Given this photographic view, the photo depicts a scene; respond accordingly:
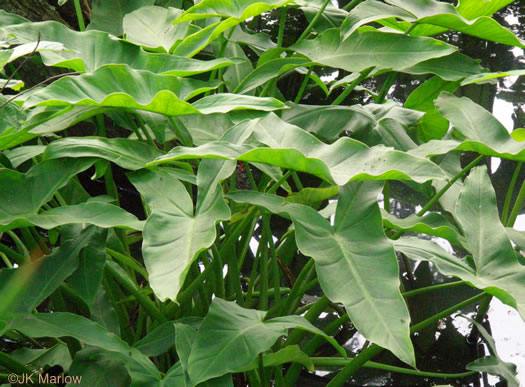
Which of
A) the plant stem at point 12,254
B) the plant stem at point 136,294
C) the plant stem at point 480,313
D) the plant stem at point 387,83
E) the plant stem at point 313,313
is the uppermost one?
the plant stem at point 387,83

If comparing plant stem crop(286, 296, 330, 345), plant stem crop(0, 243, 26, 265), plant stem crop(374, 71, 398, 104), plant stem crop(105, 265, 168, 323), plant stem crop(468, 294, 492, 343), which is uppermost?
plant stem crop(374, 71, 398, 104)

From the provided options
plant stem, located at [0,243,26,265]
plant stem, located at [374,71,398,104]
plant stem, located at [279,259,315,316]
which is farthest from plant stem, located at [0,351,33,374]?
plant stem, located at [374,71,398,104]

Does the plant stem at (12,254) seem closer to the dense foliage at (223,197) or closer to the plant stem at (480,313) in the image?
the dense foliage at (223,197)

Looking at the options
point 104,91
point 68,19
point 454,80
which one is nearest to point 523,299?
point 454,80

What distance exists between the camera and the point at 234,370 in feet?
2.36

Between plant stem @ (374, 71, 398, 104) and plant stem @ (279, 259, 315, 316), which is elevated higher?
plant stem @ (374, 71, 398, 104)

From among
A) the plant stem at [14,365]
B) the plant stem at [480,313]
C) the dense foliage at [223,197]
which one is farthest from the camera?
the plant stem at [480,313]

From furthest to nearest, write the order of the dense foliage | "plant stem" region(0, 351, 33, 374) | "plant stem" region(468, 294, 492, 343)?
"plant stem" region(468, 294, 492, 343) → "plant stem" region(0, 351, 33, 374) → the dense foliage

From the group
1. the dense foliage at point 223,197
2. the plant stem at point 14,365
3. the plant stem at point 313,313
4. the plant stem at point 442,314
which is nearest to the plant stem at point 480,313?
the dense foliage at point 223,197

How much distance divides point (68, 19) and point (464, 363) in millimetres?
1436

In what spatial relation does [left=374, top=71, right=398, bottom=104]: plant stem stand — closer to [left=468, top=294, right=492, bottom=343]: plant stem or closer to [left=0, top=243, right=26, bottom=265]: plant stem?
[left=468, top=294, right=492, bottom=343]: plant stem

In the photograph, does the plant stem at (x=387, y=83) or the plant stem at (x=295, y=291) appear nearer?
the plant stem at (x=295, y=291)

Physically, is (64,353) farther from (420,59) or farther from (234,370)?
(420,59)

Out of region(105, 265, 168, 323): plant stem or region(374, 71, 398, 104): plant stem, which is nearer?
region(105, 265, 168, 323): plant stem
